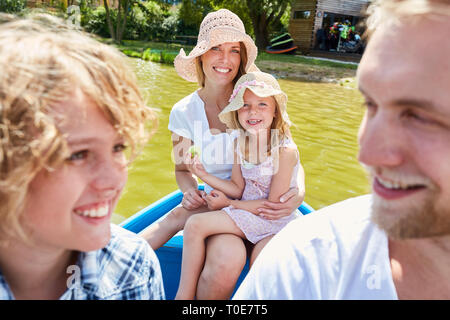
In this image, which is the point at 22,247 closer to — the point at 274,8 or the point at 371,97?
the point at 371,97

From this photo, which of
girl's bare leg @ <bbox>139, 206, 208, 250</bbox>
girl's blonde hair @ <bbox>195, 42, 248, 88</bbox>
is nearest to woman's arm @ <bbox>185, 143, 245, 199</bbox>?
girl's bare leg @ <bbox>139, 206, 208, 250</bbox>

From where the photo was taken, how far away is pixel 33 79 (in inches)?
37.0

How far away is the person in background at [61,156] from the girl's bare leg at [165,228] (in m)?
1.02

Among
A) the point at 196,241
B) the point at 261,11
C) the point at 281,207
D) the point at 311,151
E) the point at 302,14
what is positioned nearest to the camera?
the point at 196,241

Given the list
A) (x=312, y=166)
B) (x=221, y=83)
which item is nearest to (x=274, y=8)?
(x=312, y=166)

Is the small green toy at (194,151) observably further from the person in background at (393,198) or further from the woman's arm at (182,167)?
the person in background at (393,198)

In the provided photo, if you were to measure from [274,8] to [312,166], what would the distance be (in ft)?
54.3

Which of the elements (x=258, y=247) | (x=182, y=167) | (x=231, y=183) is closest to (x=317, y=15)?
(x=182, y=167)

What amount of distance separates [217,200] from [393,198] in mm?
1345

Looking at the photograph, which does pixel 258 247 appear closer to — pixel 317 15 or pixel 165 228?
pixel 165 228

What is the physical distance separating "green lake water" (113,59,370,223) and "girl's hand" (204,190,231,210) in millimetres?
485

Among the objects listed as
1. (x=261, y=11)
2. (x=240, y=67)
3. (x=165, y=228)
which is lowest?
(x=165, y=228)

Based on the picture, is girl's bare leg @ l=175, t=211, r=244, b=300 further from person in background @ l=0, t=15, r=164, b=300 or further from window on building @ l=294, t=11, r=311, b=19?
window on building @ l=294, t=11, r=311, b=19

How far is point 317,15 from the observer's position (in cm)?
2095
